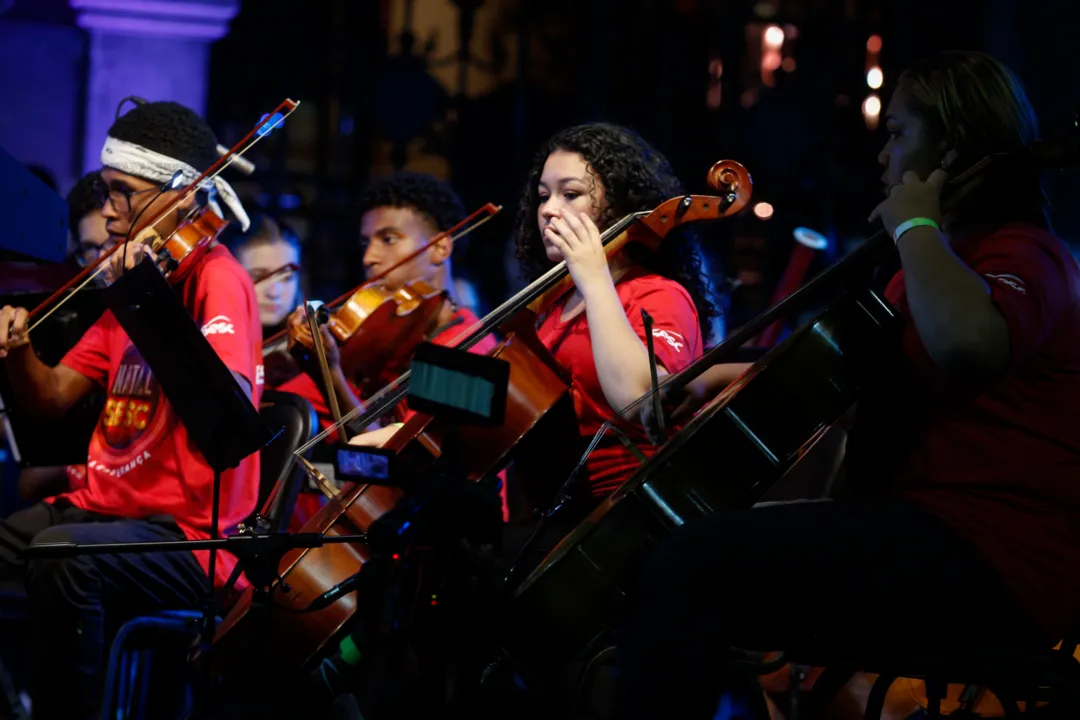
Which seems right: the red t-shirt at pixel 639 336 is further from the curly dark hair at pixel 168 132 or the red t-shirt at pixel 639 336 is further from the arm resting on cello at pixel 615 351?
the curly dark hair at pixel 168 132

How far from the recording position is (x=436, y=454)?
2.32m

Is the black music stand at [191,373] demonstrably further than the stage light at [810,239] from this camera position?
No

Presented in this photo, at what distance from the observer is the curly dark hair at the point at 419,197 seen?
13.5 ft

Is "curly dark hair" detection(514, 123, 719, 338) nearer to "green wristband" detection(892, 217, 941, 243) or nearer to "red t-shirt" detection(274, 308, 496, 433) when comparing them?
"red t-shirt" detection(274, 308, 496, 433)

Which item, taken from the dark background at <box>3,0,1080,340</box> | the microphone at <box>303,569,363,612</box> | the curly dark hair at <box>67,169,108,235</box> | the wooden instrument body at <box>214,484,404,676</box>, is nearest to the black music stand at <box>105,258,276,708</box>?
the wooden instrument body at <box>214,484,404,676</box>

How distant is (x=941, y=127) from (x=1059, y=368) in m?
0.45

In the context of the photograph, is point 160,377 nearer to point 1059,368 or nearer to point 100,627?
point 100,627

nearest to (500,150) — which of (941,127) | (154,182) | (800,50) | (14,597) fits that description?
(800,50)

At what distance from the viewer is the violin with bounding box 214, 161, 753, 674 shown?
2281mm

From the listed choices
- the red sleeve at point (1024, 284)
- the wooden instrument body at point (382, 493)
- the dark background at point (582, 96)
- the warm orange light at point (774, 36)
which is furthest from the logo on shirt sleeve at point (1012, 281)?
the warm orange light at point (774, 36)

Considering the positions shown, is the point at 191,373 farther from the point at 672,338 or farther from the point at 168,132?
the point at 168,132

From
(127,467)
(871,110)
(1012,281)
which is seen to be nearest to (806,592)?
(1012,281)

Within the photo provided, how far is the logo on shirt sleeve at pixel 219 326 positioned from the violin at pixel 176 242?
15 cm

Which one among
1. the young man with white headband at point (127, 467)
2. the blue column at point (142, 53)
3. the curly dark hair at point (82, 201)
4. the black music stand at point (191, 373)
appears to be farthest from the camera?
the blue column at point (142, 53)
